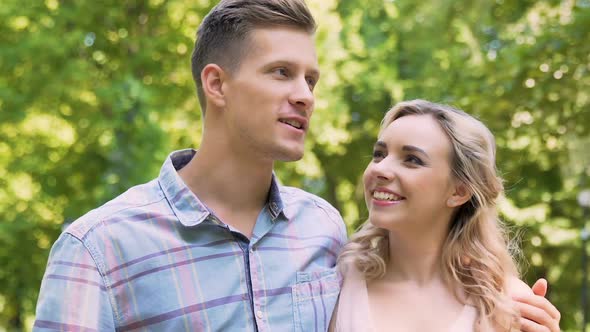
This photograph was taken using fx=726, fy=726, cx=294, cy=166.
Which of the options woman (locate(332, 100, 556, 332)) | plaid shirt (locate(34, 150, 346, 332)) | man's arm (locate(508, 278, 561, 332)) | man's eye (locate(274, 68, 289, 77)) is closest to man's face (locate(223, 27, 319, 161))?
man's eye (locate(274, 68, 289, 77))

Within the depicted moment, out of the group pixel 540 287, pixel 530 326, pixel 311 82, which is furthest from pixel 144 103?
pixel 530 326

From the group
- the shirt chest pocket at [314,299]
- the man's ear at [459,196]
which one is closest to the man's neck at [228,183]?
the shirt chest pocket at [314,299]

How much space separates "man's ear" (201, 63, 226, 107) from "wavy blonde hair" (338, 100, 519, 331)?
674 mm

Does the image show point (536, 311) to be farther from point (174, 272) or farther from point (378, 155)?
point (174, 272)

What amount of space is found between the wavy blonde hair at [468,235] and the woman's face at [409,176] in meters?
0.07

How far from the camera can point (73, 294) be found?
221 cm

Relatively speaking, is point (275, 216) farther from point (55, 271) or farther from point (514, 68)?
point (514, 68)

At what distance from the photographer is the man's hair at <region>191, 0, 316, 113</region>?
2654 mm

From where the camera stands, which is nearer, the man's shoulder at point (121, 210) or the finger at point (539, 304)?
the man's shoulder at point (121, 210)

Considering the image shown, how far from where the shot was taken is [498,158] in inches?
263

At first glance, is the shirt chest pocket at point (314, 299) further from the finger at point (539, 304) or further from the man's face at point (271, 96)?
the finger at point (539, 304)

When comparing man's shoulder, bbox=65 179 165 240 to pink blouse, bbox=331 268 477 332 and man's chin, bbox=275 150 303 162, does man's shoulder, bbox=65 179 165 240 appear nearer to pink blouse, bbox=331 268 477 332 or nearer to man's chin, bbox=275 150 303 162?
man's chin, bbox=275 150 303 162

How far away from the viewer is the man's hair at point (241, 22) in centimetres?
265

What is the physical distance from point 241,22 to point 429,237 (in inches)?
43.7
